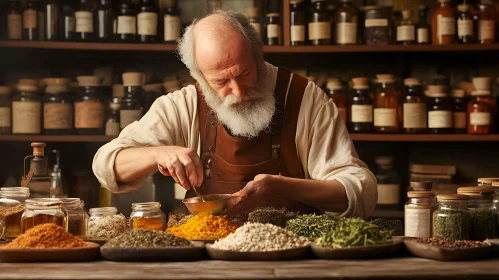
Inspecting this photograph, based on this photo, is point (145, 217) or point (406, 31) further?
point (406, 31)

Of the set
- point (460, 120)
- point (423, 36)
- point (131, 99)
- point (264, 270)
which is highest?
point (423, 36)

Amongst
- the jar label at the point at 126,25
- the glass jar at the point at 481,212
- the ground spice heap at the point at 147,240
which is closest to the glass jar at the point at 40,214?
the ground spice heap at the point at 147,240

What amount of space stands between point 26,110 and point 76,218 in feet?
5.00

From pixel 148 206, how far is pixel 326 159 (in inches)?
31.0

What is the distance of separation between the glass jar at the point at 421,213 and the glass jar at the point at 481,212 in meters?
0.09

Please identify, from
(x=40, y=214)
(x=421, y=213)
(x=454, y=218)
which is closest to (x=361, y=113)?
(x=421, y=213)

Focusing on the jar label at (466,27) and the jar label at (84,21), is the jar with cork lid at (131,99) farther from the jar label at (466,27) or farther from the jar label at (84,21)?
the jar label at (466,27)

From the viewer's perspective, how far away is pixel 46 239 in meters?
1.61

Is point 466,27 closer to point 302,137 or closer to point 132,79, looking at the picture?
point 302,137

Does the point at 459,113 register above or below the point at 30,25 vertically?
below

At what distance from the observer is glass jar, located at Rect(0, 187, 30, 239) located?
1.91m

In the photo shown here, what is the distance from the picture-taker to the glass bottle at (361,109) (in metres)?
3.32

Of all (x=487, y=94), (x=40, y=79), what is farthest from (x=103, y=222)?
(x=487, y=94)

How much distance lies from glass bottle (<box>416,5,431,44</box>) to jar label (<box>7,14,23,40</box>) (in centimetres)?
176
